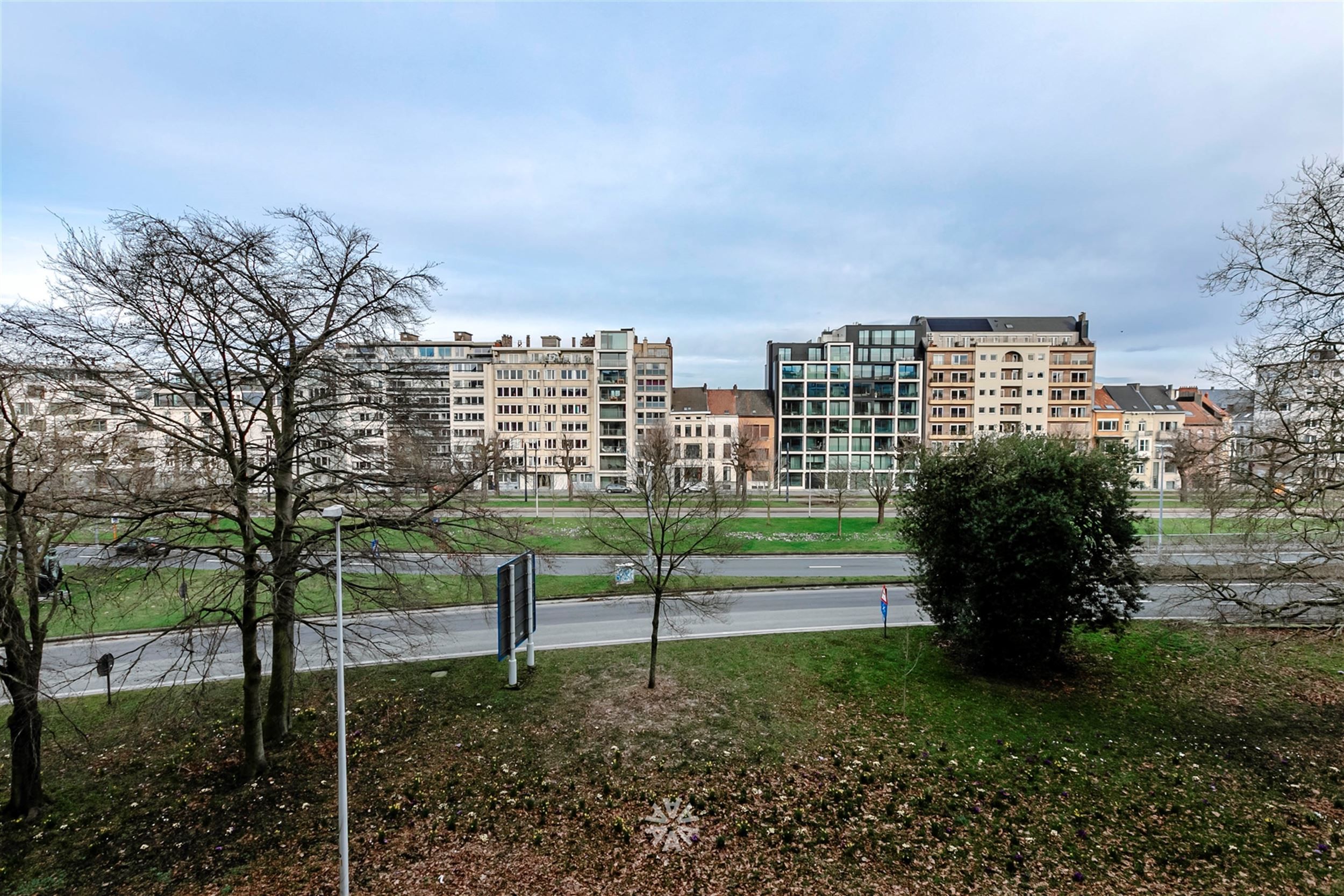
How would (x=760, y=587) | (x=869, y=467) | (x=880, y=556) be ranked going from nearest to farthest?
(x=760, y=587) < (x=880, y=556) < (x=869, y=467)

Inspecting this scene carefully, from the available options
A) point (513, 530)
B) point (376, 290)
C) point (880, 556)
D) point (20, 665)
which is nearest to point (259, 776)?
point (20, 665)

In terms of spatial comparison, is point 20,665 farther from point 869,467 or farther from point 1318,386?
point 869,467

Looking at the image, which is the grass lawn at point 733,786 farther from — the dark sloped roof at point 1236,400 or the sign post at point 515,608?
the dark sloped roof at point 1236,400

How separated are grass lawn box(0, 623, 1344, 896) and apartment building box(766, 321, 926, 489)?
59612 mm

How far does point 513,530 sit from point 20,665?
800cm

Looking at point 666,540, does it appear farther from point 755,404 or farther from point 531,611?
point 755,404

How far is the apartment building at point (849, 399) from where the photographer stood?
74562mm

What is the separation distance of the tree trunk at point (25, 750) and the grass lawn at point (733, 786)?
1.00 feet

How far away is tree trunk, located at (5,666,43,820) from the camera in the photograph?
9641 millimetres

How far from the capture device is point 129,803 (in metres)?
10.7

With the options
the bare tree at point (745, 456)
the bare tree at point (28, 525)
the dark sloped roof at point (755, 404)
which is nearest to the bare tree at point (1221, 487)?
the bare tree at point (28, 525)

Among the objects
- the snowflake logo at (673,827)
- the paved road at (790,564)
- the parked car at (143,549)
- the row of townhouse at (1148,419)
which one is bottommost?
the snowflake logo at (673,827)

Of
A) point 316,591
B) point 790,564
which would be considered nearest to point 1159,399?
point 790,564

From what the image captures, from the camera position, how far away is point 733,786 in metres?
11.3
